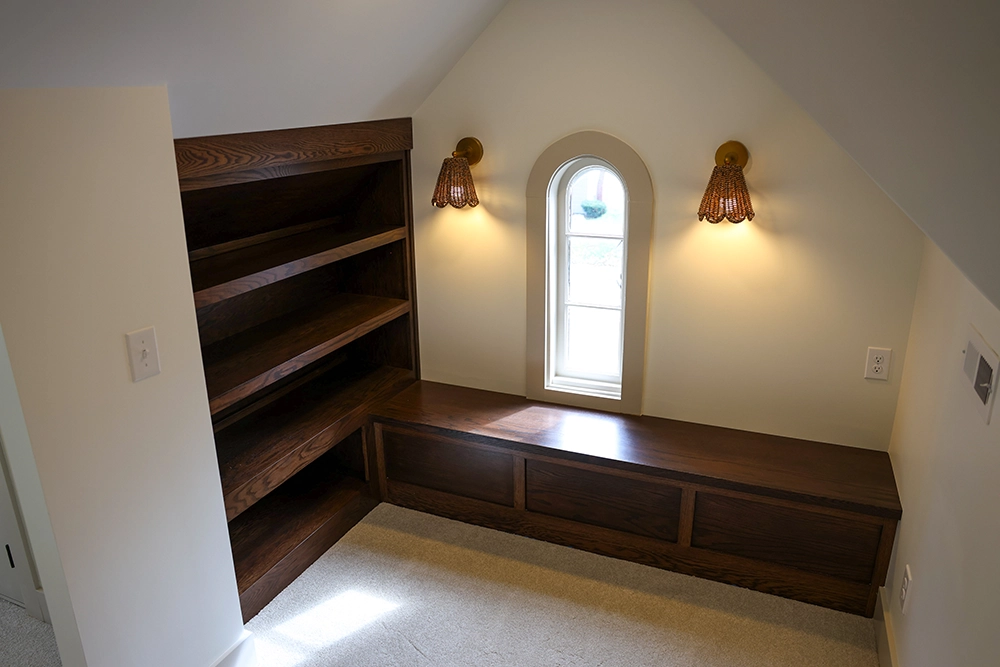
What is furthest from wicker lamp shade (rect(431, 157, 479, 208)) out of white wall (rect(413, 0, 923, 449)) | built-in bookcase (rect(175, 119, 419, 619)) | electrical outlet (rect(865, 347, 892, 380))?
electrical outlet (rect(865, 347, 892, 380))

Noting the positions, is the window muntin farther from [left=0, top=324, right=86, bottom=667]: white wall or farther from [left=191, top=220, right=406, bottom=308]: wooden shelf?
[left=0, top=324, right=86, bottom=667]: white wall

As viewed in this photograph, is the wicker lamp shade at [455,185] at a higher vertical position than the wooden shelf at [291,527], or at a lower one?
higher

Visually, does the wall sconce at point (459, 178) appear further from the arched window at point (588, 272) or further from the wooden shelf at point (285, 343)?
the wooden shelf at point (285, 343)

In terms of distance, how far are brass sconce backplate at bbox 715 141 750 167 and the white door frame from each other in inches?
108

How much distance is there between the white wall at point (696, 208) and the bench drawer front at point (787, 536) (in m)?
0.46

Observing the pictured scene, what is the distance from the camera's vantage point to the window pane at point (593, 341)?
314cm

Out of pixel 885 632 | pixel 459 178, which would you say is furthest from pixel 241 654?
pixel 885 632

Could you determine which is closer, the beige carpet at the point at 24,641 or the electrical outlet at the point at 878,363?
the beige carpet at the point at 24,641

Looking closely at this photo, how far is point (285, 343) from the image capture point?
2.78m

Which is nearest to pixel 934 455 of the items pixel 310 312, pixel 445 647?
pixel 445 647

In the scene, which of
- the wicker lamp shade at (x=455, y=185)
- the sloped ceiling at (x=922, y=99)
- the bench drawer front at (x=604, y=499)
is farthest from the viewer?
the wicker lamp shade at (x=455, y=185)

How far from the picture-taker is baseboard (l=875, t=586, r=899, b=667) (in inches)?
83.7

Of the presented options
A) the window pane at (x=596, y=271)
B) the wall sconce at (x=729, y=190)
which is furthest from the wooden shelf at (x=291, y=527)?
the wall sconce at (x=729, y=190)

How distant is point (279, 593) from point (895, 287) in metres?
2.52
